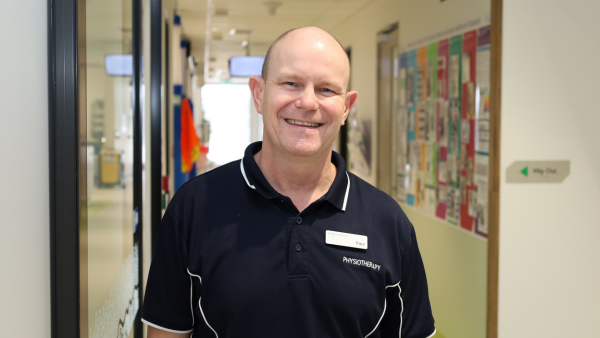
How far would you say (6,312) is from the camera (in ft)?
3.62

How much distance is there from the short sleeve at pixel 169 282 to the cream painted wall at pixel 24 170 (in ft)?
0.95

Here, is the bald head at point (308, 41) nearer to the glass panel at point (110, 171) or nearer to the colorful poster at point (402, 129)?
the glass panel at point (110, 171)

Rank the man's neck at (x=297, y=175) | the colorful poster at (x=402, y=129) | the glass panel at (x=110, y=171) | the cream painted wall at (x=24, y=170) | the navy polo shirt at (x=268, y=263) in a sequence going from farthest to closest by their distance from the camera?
1. the colorful poster at (x=402, y=129)
2. the glass panel at (x=110, y=171)
3. the man's neck at (x=297, y=175)
4. the navy polo shirt at (x=268, y=263)
5. the cream painted wall at (x=24, y=170)

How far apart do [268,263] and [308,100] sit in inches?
17.2

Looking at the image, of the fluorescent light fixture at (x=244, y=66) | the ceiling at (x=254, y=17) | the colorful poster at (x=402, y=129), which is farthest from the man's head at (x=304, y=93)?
the fluorescent light fixture at (x=244, y=66)

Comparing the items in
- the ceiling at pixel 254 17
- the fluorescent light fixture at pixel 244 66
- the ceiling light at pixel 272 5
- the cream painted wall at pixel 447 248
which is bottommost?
the cream painted wall at pixel 447 248

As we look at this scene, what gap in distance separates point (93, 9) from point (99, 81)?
10.0 inches

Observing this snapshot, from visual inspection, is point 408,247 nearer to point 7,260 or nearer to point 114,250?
point 7,260

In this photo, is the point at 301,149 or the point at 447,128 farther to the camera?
the point at 447,128

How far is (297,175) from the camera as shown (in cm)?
151

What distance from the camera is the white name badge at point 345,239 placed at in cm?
145

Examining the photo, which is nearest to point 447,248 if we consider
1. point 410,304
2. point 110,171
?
point 410,304

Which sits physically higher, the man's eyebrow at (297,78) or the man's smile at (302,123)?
the man's eyebrow at (297,78)

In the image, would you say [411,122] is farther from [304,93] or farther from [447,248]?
[304,93]
